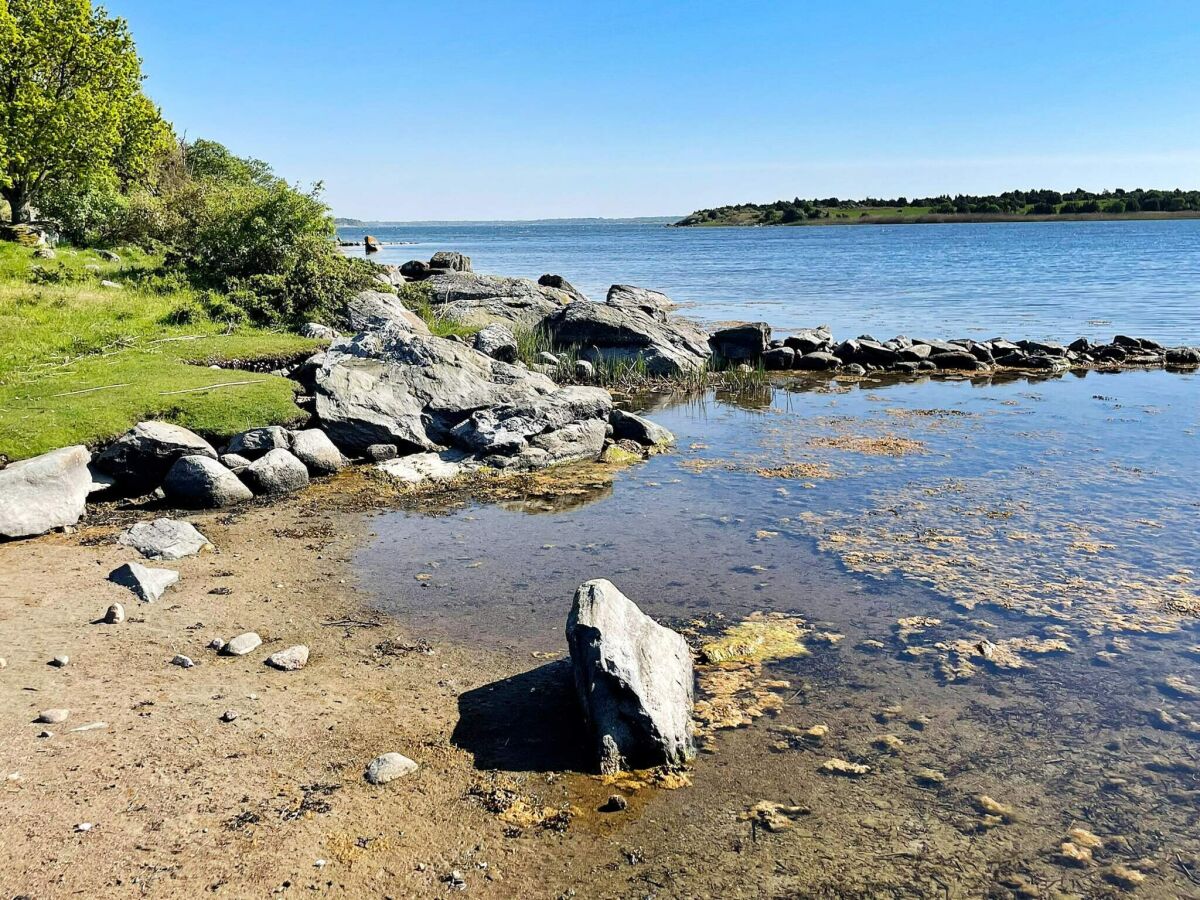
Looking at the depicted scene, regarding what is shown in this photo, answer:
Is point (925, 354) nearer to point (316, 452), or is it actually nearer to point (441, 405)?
point (441, 405)

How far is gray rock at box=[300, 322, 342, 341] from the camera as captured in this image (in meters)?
22.1

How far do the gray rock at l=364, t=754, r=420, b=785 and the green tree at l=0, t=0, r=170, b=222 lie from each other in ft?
91.4

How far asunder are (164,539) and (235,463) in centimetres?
308

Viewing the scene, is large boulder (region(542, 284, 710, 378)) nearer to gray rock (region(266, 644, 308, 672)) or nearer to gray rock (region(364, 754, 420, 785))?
gray rock (region(266, 644, 308, 672))

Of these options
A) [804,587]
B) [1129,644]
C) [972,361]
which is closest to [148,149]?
[972,361]

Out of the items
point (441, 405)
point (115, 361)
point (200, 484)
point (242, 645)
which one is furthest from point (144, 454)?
point (242, 645)

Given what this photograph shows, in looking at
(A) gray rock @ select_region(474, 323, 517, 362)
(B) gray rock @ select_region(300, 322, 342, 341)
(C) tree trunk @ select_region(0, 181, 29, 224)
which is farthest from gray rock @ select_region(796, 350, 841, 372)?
(C) tree trunk @ select_region(0, 181, 29, 224)

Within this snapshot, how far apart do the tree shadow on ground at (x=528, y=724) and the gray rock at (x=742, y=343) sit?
2275cm

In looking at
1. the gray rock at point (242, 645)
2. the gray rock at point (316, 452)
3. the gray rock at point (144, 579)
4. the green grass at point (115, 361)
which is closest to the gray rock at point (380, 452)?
the gray rock at point (316, 452)

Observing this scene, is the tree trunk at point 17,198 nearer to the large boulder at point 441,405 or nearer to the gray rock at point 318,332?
the gray rock at point 318,332

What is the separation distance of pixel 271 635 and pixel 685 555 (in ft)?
17.7

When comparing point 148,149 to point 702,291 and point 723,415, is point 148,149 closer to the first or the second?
point 723,415

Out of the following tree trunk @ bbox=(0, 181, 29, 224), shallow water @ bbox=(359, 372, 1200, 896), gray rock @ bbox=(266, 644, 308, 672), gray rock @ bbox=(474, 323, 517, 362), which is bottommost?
shallow water @ bbox=(359, 372, 1200, 896)

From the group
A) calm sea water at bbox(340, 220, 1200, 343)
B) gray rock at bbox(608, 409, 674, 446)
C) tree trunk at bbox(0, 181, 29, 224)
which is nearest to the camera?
gray rock at bbox(608, 409, 674, 446)
